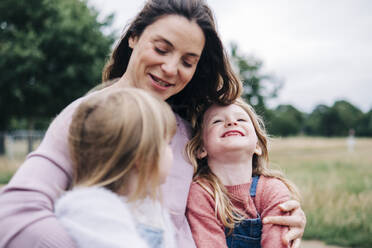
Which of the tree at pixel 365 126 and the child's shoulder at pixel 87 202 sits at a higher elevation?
the child's shoulder at pixel 87 202

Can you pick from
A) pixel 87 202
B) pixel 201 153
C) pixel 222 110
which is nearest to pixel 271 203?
pixel 201 153

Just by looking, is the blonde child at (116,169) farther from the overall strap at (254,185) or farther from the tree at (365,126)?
the tree at (365,126)

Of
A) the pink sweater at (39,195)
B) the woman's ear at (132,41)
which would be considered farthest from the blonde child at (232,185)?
the pink sweater at (39,195)

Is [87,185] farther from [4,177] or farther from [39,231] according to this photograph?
[4,177]

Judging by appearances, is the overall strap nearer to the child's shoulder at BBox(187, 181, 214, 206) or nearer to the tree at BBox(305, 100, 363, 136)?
the child's shoulder at BBox(187, 181, 214, 206)

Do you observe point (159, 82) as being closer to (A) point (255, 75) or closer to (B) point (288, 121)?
(A) point (255, 75)

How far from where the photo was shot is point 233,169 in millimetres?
2199

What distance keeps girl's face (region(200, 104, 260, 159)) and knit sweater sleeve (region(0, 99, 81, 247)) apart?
1.02 metres

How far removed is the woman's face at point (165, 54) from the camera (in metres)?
1.84

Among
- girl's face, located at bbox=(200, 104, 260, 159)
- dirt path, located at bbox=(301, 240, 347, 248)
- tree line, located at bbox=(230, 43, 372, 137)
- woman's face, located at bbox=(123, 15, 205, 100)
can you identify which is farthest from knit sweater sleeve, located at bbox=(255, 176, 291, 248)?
tree line, located at bbox=(230, 43, 372, 137)

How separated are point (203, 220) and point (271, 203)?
0.41 meters

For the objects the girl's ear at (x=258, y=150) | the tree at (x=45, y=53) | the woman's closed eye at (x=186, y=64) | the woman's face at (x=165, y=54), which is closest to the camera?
the woman's face at (x=165, y=54)

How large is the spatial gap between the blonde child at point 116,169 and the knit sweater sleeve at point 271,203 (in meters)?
0.71

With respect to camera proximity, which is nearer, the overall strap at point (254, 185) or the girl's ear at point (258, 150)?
the overall strap at point (254, 185)
